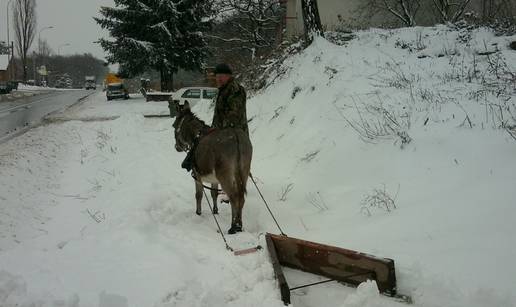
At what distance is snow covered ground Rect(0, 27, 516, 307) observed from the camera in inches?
159

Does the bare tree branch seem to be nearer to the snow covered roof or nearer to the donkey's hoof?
the snow covered roof

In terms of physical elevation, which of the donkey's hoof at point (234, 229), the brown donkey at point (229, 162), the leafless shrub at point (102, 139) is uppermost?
the brown donkey at point (229, 162)

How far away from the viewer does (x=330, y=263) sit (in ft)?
14.2

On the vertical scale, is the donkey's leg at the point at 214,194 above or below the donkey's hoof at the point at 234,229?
above

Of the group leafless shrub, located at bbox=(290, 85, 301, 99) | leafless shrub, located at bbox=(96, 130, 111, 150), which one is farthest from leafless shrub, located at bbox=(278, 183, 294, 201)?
leafless shrub, located at bbox=(96, 130, 111, 150)

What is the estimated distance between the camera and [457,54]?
1107 centimetres

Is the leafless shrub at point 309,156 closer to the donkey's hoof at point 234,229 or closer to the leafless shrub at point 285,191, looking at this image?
the leafless shrub at point 285,191

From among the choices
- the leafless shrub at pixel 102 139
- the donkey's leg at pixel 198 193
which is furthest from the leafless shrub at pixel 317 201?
the leafless shrub at pixel 102 139

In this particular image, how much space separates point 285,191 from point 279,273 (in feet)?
12.7

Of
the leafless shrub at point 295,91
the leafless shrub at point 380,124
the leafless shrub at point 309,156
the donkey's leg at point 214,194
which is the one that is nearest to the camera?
the donkey's leg at point 214,194

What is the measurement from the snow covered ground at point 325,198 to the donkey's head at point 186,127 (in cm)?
105

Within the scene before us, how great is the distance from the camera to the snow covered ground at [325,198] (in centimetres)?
403

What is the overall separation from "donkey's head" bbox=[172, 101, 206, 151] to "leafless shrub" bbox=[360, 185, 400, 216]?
9.19 ft

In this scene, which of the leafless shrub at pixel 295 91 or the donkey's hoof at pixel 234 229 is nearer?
the donkey's hoof at pixel 234 229
